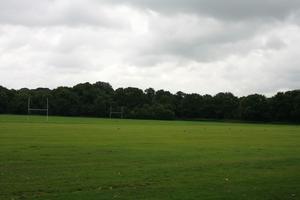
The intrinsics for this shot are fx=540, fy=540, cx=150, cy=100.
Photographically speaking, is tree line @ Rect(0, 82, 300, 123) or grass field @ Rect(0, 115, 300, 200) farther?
tree line @ Rect(0, 82, 300, 123)

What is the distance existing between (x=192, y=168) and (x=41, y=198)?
9.40 metres

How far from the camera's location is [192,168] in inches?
912

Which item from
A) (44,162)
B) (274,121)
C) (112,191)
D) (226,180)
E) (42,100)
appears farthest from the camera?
(42,100)

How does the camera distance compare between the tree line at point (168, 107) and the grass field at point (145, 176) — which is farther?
the tree line at point (168, 107)

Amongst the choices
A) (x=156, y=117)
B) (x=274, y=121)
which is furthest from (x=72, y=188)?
(x=156, y=117)

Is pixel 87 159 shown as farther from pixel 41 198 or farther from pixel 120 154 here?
pixel 41 198

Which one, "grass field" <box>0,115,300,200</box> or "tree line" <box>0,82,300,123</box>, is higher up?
"tree line" <box>0,82,300,123</box>

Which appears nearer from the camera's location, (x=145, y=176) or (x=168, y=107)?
(x=145, y=176)

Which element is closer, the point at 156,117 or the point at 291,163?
the point at 291,163

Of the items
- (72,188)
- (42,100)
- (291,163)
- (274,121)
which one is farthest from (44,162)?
(42,100)

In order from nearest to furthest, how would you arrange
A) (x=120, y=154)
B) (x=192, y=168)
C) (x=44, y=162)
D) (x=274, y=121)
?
(x=192, y=168)
(x=44, y=162)
(x=120, y=154)
(x=274, y=121)

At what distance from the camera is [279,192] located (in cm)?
1664

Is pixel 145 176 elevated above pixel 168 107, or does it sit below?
below

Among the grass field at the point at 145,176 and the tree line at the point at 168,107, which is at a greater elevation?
the tree line at the point at 168,107
